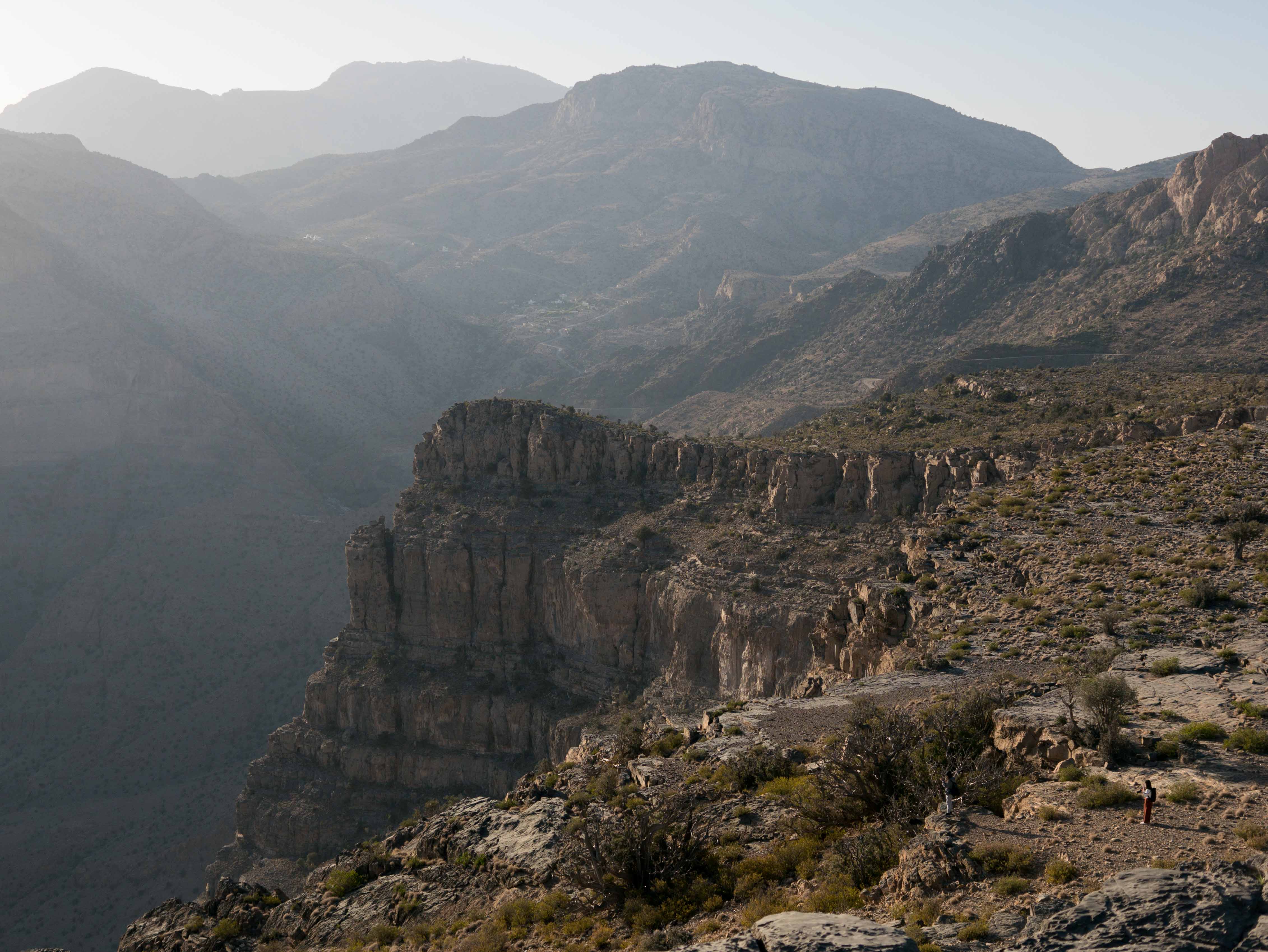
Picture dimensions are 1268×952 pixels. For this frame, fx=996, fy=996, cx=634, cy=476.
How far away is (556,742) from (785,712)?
68.1 ft

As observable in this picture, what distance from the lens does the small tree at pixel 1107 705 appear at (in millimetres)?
16203

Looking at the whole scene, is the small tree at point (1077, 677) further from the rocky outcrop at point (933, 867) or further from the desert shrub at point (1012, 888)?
the desert shrub at point (1012, 888)

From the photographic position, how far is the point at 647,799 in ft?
67.5

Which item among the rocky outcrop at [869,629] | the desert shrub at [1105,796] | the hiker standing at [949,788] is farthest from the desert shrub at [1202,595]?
the hiker standing at [949,788]

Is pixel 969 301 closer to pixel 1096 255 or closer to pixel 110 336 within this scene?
pixel 1096 255

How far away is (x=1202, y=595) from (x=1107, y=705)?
8470mm

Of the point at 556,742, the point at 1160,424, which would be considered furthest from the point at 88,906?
the point at 1160,424

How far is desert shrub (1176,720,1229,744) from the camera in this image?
1642 cm

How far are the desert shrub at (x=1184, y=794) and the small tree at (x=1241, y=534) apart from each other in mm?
12648

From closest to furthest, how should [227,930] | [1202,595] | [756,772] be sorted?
[756,772] < [227,930] < [1202,595]

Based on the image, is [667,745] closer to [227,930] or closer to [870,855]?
[870,855]

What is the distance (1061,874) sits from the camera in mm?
12961

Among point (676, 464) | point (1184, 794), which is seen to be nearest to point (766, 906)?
point (1184, 794)

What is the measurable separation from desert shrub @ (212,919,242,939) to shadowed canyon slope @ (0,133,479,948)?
47.3 metres
